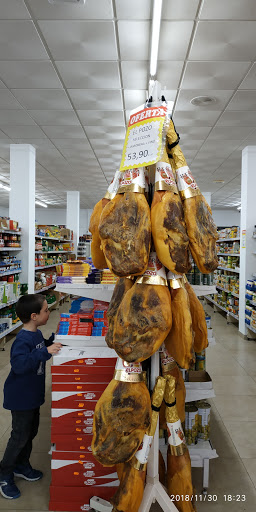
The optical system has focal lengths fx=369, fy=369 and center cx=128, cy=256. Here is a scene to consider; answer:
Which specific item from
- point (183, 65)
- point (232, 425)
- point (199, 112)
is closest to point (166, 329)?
point (232, 425)

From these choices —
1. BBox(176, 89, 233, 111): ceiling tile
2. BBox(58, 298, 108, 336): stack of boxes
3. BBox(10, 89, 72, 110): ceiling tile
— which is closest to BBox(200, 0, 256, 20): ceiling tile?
BBox(176, 89, 233, 111): ceiling tile

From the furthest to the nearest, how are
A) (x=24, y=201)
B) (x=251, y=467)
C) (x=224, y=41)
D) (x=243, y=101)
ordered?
(x=24, y=201)
(x=243, y=101)
(x=224, y=41)
(x=251, y=467)

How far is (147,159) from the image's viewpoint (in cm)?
159

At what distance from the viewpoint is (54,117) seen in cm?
555

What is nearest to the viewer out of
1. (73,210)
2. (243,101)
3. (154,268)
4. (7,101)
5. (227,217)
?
(154,268)

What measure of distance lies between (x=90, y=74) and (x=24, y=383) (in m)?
3.42

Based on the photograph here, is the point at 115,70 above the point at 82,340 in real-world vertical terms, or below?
above

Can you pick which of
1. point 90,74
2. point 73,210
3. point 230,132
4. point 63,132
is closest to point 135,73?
point 90,74

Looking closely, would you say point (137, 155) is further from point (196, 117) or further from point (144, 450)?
point (196, 117)

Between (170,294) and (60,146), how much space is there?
20.3ft

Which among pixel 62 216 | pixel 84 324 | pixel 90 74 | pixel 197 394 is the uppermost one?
pixel 90 74

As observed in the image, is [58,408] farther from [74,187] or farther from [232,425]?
[74,187]

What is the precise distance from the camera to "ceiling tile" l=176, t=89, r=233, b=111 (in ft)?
15.0

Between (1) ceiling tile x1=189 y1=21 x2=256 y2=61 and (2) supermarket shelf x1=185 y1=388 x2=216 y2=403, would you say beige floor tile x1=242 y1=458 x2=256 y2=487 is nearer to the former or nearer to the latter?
(2) supermarket shelf x1=185 y1=388 x2=216 y2=403
